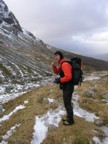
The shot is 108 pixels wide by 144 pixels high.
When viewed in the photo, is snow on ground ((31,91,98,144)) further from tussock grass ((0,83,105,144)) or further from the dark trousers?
the dark trousers

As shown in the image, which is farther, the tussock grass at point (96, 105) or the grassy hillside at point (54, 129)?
the tussock grass at point (96, 105)

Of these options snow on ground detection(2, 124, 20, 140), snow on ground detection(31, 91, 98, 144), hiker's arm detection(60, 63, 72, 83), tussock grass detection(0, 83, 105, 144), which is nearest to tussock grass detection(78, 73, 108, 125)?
snow on ground detection(31, 91, 98, 144)

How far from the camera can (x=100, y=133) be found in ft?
45.9

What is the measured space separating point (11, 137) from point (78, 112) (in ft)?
16.6

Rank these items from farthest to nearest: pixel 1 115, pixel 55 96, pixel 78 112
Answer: pixel 55 96 → pixel 1 115 → pixel 78 112

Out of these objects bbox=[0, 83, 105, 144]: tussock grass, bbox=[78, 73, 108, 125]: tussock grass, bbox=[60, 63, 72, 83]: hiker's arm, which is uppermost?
bbox=[60, 63, 72, 83]: hiker's arm

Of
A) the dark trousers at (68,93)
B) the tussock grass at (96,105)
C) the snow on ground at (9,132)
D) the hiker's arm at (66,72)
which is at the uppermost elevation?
the hiker's arm at (66,72)

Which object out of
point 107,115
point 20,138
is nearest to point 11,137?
point 20,138

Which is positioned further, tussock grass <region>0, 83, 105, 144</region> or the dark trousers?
the dark trousers

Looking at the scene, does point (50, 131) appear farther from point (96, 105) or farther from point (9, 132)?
point (96, 105)

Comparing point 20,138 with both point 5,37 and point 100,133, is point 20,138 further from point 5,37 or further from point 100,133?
point 5,37

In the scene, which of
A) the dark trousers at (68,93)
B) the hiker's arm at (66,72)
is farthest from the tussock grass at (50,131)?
the hiker's arm at (66,72)

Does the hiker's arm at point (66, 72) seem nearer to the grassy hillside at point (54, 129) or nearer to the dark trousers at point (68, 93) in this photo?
the dark trousers at point (68, 93)

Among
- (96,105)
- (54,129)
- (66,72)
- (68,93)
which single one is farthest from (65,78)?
(96,105)
